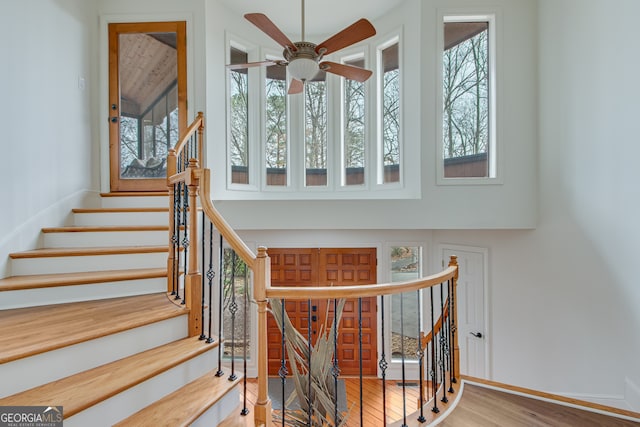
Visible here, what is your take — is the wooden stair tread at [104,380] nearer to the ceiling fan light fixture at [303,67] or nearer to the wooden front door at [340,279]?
the ceiling fan light fixture at [303,67]

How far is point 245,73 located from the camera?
422 cm

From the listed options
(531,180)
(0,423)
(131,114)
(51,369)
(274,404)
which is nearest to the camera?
(0,423)

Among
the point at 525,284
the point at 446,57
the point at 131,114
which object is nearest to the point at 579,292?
the point at 525,284

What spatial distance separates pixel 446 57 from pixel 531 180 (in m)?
1.72

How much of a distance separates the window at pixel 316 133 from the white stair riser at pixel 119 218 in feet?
6.84

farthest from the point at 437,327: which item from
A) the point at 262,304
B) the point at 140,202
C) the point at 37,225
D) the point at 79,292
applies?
the point at 37,225

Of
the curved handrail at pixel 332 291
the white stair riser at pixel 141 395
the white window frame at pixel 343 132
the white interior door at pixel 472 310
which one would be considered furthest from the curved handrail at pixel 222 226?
the white interior door at pixel 472 310

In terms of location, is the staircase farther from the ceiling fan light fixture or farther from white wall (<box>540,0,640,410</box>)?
white wall (<box>540,0,640,410</box>)

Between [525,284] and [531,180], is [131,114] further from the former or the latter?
[525,284]

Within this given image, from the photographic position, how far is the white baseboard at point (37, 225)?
2158 mm

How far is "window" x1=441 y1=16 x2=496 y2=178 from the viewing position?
3570 mm

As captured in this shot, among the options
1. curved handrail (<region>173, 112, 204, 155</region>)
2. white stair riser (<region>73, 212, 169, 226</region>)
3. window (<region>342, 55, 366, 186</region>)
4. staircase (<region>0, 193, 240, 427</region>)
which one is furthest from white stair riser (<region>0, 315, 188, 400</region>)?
window (<region>342, 55, 366, 186</region>)

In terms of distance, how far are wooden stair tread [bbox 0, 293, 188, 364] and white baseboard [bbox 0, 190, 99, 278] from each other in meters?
0.61

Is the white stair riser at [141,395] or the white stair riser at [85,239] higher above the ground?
the white stair riser at [85,239]
